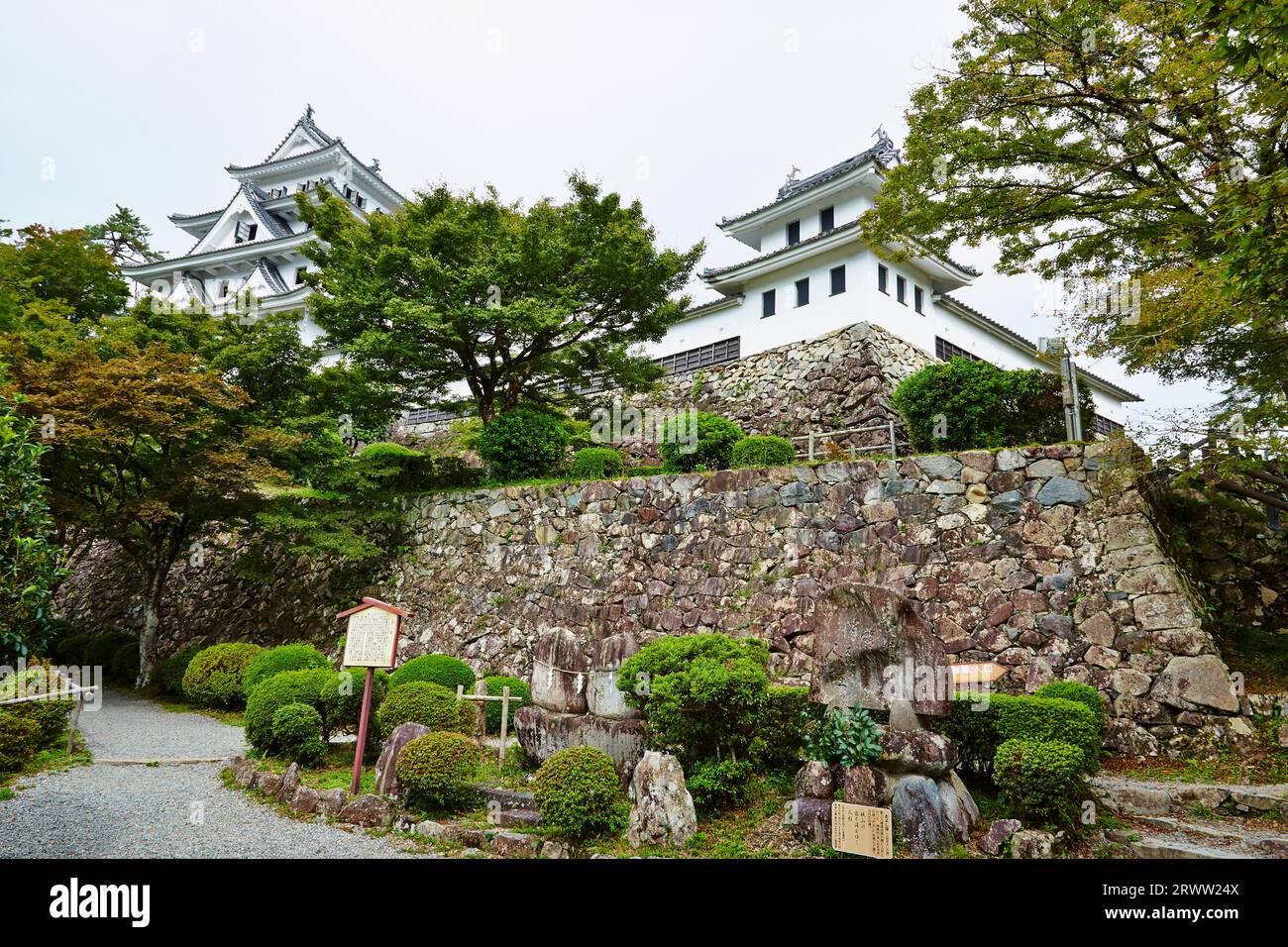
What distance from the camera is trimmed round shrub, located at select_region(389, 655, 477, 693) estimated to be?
1096 centimetres

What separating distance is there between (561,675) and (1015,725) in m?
5.39

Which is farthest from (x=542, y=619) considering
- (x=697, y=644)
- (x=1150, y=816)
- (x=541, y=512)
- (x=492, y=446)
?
(x=1150, y=816)

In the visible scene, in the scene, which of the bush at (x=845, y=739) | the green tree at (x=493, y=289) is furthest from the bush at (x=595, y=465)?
the bush at (x=845, y=739)

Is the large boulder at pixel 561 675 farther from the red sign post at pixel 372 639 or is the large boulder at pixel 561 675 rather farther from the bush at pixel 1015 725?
the bush at pixel 1015 725

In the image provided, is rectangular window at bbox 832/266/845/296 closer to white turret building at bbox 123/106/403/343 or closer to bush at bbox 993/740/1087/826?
bush at bbox 993/740/1087/826

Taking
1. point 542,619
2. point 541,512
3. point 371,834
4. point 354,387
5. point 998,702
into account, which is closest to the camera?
point 371,834

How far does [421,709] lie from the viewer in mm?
8953

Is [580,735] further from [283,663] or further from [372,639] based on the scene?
[283,663]

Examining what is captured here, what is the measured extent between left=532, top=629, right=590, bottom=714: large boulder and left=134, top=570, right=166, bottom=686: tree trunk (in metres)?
12.8

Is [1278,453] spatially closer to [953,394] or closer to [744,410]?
[953,394]

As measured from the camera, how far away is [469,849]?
6.51 metres

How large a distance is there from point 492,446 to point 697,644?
10.8 metres

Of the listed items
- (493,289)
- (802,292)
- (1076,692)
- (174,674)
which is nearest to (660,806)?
(1076,692)

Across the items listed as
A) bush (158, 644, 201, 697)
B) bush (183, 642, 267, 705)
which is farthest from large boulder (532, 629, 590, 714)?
bush (158, 644, 201, 697)
